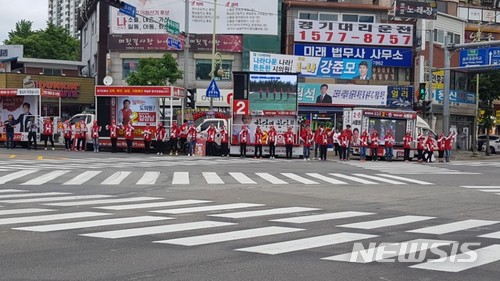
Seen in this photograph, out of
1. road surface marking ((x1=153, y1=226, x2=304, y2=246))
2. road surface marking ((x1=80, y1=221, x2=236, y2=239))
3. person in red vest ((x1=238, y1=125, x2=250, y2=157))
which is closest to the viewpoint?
road surface marking ((x1=153, y1=226, x2=304, y2=246))

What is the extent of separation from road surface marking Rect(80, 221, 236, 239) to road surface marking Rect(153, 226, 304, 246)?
2.24ft

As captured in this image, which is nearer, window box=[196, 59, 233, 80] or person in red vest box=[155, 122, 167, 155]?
person in red vest box=[155, 122, 167, 155]

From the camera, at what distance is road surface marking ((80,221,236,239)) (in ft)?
31.1

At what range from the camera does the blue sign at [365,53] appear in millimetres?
46781

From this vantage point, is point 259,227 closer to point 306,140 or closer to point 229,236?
point 229,236

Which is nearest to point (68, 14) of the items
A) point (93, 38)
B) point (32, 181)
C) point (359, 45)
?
point (93, 38)

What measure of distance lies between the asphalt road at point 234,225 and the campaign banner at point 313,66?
23.9 metres

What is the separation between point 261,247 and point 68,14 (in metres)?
192

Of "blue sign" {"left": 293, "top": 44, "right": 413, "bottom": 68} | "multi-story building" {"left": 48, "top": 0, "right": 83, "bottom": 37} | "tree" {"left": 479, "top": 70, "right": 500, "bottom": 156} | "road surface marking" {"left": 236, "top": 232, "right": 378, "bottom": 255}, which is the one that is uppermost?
"multi-story building" {"left": 48, "top": 0, "right": 83, "bottom": 37}

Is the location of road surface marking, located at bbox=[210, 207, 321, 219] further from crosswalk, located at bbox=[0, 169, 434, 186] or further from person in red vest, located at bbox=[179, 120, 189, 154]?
person in red vest, located at bbox=[179, 120, 189, 154]

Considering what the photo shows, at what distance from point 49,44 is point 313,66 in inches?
1719

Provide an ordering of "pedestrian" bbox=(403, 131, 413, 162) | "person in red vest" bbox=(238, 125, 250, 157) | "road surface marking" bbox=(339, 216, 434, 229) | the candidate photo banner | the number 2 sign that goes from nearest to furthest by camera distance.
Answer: "road surface marking" bbox=(339, 216, 434, 229), "person in red vest" bbox=(238, 125, 250, 157), the number 2 sign, "pedestrian" bbox=(403, 131, 413, 162), the candidate photo banner

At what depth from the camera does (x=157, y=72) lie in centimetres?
4259

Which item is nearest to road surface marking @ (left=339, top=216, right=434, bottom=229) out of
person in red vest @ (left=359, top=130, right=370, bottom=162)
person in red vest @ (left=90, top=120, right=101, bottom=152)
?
person in red vest @ (left=359, top=130, right=370, bottom=162)
